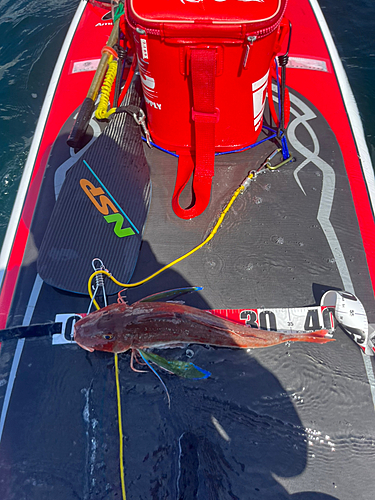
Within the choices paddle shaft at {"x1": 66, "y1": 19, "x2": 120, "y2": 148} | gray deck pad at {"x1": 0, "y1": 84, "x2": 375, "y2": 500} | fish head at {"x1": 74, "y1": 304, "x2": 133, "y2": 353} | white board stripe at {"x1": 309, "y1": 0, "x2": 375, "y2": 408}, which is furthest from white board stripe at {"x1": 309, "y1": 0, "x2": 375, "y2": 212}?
paddle shaft at {"x1": 66, "y1": 19, "x2": 120, "y2": 148}

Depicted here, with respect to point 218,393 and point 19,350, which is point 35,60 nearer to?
point 19,350

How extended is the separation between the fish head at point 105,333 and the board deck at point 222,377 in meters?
0.18

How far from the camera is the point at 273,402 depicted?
2.34 meters

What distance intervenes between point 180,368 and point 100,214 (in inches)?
57.7

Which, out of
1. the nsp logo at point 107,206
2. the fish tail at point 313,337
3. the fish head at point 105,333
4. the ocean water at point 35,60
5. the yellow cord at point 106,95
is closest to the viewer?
the fish head at point 105,333

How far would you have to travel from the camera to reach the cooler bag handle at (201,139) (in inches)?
91.7

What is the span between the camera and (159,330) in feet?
7.54

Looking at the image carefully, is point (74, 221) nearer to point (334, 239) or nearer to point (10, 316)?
point (10, 316)

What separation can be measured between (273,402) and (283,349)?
1.24 ft

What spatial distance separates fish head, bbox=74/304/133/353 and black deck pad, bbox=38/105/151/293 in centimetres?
35

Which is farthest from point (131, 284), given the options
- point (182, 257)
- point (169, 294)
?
point (182, 257)

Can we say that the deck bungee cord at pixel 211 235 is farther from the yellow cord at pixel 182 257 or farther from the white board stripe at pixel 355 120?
the white board stripe at pixel 355 120

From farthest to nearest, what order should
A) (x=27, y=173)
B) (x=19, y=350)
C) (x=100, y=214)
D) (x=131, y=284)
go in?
(x=27, y=173), (x=100, y=214), (x=131, y=284), (x=19, y=350)

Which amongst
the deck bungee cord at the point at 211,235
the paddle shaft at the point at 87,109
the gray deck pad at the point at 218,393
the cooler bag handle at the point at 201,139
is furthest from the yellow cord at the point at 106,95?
the deck bungee cord at the point at 211,235
